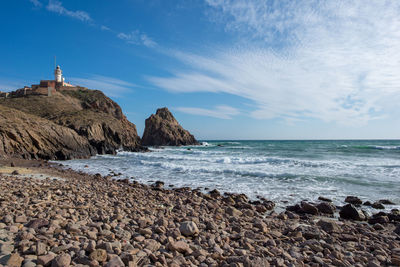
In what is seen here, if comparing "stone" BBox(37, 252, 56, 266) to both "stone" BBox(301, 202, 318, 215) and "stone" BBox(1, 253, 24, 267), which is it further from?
"stone" BBox(301, 202, 318, 215)

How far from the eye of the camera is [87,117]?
41.1m

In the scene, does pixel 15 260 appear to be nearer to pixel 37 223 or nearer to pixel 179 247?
pixel 37 223

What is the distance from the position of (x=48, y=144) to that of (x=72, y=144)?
3.01m

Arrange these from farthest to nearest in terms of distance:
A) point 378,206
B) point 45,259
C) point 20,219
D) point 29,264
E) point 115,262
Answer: point 378,206, point 20,219, point 115,262, point 45,259, point 29,264

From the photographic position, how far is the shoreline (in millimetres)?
3311

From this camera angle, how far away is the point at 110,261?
3.10 m

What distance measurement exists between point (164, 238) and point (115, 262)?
4.16ft

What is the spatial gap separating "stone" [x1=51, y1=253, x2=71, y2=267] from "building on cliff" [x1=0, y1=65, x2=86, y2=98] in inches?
2421

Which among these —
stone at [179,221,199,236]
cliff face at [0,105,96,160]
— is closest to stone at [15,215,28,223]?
stone at [179,221,199,236]

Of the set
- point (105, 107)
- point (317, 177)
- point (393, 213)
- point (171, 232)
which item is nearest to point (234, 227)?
point (171, 232)

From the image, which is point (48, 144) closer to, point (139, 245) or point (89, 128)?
point (89, 128)

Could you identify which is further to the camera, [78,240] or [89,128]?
[89,128]

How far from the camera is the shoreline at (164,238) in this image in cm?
331

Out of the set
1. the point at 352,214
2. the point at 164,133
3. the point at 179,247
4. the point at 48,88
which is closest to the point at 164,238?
the point at 179,247
